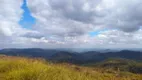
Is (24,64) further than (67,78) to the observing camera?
Yes

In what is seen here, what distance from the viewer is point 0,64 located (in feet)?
37.4

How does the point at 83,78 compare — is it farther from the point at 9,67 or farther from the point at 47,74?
the point at 9,67

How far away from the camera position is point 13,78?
843 centimetres

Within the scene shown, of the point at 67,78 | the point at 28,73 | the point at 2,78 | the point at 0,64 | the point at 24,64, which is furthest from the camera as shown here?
the point at 0,64

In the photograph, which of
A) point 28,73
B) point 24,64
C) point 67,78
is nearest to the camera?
point 67,78

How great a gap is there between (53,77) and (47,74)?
0.39 metres

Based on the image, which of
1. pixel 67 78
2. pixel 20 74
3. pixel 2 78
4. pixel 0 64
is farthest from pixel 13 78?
pixel 0 64

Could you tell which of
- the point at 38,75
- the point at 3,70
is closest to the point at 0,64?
the point at 3,70

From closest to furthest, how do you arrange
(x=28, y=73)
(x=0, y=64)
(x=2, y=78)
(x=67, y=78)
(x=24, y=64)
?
(x=67, y=78) < (x=28, y=73) < (x=2, y=78) < (x=24, y=64) < (x=0, y=64)

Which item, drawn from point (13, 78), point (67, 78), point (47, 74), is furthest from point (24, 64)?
point (67, 78)

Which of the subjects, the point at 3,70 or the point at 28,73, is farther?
the point at 3,70

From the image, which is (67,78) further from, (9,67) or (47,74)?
(9,67)

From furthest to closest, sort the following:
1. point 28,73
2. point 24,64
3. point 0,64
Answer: point 0,64
point 24,64
point 28,73

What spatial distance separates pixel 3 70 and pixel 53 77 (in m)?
4.13
